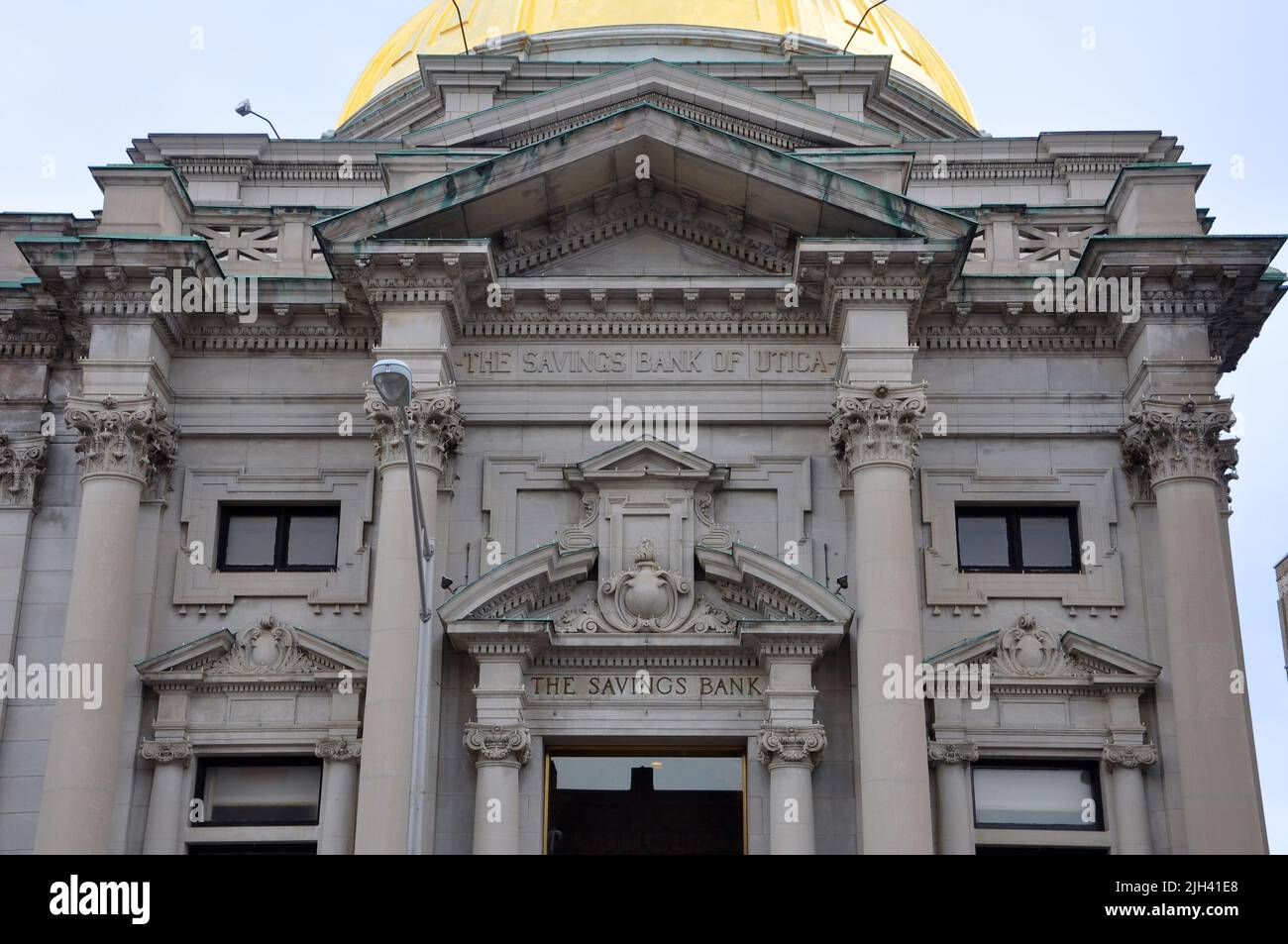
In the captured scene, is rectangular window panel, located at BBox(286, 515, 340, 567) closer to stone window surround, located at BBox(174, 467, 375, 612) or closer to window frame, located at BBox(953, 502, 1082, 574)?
stone window surround, located at BBox(174, 467, 375, 612)

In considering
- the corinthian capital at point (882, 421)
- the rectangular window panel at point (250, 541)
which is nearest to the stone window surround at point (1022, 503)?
the corinthian capital at point (882, 421)

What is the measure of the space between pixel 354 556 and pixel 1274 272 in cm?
1481

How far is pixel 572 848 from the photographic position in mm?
25531

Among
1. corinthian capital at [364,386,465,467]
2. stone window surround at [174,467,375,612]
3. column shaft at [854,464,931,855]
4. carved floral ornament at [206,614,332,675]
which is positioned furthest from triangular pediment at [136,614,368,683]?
column shaft at [854,464,931,855]

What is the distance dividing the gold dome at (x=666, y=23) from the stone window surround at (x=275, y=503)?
55.0ft

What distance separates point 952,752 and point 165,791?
37.0ft

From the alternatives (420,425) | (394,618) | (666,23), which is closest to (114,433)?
(420,425)

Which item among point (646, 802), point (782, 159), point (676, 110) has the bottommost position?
point (646, 802)

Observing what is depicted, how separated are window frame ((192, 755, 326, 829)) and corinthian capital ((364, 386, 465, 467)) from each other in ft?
14.9

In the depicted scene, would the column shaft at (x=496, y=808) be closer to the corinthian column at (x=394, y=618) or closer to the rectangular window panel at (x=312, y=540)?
the corinthian column at (x=394, y=618)

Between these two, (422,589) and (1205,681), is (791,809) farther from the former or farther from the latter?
(422,589)

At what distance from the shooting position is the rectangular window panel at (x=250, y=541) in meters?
27.6

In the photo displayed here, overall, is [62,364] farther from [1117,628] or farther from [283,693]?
[1117,628]

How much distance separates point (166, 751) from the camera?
84.8ft
